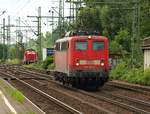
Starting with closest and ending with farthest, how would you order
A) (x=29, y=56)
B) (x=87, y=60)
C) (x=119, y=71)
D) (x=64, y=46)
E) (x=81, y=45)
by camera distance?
(x=87, y=60) → (x=81, y=45) → (x=64, y=46) → (x=119, y=71) → (x=29, y=56)

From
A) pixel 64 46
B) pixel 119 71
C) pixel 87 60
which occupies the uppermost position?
pixel 64 46

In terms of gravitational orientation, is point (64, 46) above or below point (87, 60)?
above

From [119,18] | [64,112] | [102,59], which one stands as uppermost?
[119,18]

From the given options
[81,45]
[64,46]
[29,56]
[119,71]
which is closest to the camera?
[81,45]

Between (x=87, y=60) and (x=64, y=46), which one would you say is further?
(x=64, y=46)

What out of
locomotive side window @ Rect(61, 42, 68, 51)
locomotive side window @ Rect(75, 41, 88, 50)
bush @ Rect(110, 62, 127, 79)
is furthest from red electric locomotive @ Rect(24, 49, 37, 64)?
locomotive side window @ Rect(75, 41, 88, 50)

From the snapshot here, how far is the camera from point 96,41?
96.6 ft

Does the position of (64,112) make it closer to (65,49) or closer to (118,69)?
(65,49)

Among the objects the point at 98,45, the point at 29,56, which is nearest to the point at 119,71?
the point at 98,45

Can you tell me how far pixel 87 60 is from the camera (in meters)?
29.0

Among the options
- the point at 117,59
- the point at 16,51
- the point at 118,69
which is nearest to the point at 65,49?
the point at 118,69

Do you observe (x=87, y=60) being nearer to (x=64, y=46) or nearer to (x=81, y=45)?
(x=81, y=45)

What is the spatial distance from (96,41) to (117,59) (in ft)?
62.2

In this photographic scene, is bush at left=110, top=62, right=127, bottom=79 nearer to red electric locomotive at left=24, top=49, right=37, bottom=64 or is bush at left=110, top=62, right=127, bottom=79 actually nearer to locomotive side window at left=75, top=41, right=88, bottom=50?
locomotive side window at left=75, top=41, right=88, bottom=50
